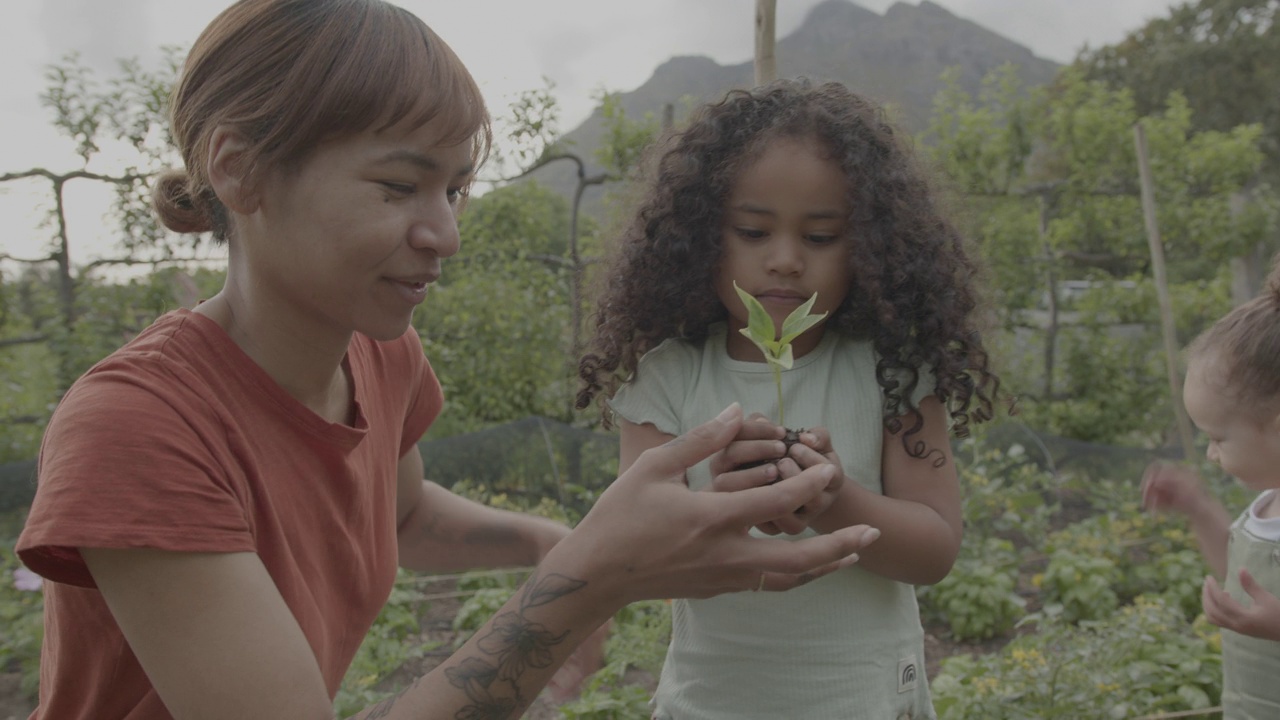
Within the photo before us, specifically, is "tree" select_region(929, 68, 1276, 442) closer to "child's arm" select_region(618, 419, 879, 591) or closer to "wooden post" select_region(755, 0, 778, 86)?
"wooden post" select_region(755, 0, 778, 86)

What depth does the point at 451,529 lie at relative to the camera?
1.93 m

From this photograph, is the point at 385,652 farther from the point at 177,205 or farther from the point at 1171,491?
the point at 1171,491

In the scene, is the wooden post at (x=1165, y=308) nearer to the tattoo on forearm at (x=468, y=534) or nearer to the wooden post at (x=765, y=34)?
the wooden post at (x=765, y=34)

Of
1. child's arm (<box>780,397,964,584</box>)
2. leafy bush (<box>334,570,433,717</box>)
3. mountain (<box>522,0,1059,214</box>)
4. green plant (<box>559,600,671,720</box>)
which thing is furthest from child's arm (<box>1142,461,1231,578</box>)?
mountain (<box>522,0,1059,214</box>)

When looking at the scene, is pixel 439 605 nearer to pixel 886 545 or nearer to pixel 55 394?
pixel 55 394

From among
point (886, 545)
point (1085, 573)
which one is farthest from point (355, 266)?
point (1085, 573)

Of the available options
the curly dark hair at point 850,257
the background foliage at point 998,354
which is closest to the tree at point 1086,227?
the background foliage at point 998,354

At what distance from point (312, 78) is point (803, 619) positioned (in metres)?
1.01

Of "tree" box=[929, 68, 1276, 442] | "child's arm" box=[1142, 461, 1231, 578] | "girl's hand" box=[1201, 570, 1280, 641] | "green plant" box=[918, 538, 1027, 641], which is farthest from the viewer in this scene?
"tree" box=[929, 68, 1276, 442]

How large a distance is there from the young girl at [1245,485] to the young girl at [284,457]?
97 centimetres

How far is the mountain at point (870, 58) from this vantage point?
475 centimetres

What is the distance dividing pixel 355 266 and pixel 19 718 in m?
2.67

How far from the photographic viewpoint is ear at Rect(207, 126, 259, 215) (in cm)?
127

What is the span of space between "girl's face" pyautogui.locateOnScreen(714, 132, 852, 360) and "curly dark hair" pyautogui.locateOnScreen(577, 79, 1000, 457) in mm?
20
